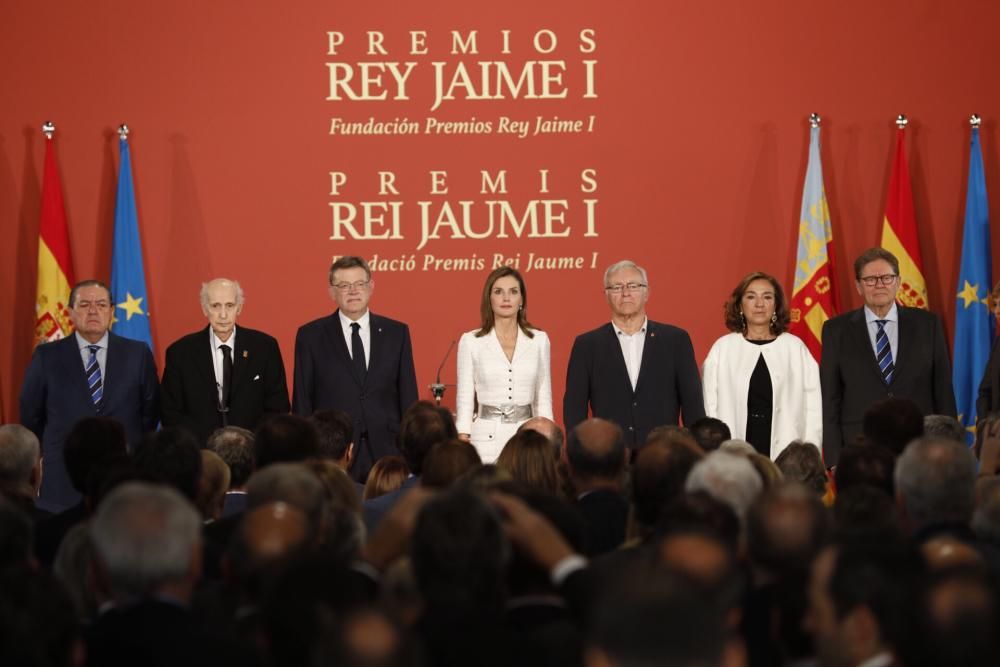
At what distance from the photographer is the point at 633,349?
20.9ft

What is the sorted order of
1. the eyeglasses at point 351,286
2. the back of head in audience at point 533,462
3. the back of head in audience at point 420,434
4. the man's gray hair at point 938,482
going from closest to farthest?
the man's gray hair at point 938,482, the back of head in audience at point 533,462, the back of head in audience at point 420,434, the eyeglasses at point 351,286

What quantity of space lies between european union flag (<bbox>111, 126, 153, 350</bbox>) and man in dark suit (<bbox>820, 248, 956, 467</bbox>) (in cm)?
368

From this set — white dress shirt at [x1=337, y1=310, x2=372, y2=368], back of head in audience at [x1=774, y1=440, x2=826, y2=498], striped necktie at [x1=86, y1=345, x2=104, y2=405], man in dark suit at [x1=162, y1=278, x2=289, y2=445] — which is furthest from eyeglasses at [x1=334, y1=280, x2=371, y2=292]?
back of head in audience at [x1=774, y1=440, x2=826, y2=498]

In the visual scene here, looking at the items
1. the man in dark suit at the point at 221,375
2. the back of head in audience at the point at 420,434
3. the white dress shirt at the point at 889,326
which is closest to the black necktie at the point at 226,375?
the man in dark suit at the point at 221,375

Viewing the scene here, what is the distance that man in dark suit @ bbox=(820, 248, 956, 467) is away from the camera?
6.41 metres

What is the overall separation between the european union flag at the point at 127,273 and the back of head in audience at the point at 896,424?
452 cm

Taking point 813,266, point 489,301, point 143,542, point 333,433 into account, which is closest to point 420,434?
point 333,433

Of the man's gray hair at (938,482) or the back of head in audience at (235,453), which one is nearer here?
the man's gray hair at (938,482)

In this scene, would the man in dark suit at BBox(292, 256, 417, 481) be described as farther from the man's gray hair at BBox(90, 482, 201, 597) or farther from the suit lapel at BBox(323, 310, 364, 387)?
the man's gray hair at BBox(90, 482, 201, 597)

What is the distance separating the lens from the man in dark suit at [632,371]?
6.31 metres

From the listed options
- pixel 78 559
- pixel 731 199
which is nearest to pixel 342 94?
pixel 731 199

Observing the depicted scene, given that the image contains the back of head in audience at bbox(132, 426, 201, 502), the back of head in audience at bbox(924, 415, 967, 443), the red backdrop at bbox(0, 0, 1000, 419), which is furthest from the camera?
the red backdrop at bbox(0, 0, 1000, 419)

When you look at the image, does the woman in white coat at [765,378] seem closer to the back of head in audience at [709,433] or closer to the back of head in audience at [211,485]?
the back of head in audience at [709,433]

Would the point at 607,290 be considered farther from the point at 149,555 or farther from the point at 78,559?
the point at 149,555
